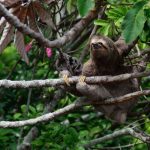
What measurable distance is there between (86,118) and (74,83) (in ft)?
6.00

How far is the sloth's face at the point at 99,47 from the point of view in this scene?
3600 millimetres

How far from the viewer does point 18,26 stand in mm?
2473

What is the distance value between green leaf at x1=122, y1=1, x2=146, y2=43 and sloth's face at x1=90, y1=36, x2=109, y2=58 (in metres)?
0.79

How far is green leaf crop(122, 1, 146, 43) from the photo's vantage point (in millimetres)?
2768

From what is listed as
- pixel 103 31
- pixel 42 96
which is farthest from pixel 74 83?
pixel 42 96

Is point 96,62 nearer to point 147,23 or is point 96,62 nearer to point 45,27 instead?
point 45,27

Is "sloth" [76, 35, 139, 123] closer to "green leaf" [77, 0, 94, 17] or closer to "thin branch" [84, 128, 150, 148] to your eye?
"thin branch" [84, 128, 150, 148]

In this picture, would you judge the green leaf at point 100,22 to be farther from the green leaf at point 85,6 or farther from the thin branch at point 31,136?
the thin branch at point 31,136

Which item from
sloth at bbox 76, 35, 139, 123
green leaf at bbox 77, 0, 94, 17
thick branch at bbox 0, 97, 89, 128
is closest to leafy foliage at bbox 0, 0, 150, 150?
sloth at bbox 76, 35, 139, 123

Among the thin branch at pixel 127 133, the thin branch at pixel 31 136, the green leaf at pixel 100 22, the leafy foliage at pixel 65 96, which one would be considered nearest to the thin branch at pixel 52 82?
the leafy foliage at pixel 65 96

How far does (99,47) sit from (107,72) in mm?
444

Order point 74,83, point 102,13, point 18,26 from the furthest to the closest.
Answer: point 102,13
point 74,83
point 18,26

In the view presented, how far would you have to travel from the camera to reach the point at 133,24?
110 inches

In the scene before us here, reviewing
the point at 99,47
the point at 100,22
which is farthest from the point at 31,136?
the point at 100,22
